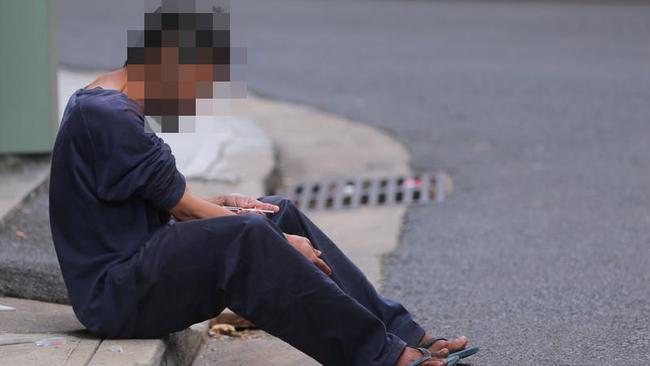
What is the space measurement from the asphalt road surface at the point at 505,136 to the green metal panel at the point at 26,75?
206cm

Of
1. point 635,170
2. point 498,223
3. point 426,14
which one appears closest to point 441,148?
point 635,170

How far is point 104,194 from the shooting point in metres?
3.26

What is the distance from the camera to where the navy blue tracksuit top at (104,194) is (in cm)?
322

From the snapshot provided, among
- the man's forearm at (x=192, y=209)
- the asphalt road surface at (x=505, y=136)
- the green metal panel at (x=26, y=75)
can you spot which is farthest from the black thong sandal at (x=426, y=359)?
the green metal panel at (x=26, y=75)

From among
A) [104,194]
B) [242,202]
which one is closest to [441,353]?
[242,202]

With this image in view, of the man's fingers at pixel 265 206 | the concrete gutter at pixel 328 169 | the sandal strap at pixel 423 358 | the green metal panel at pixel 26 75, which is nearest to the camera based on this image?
the sandal strap at pixel 423 358

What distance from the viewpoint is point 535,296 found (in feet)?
15.0

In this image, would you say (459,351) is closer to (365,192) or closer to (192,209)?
(192,209)

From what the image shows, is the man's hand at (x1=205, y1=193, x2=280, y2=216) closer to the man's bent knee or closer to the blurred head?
the man's bent knee

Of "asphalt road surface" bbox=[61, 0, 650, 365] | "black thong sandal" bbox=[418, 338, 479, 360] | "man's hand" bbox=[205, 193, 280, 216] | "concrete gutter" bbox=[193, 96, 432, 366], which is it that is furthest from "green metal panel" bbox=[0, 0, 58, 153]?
"black thong sandal" bbox=[418, 338, 479, 360]

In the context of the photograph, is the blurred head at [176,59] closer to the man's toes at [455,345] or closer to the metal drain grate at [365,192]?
the man's toes at [455,345]

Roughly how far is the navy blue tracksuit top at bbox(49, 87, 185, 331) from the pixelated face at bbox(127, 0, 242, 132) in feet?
0.25

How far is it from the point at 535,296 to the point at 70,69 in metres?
5.82

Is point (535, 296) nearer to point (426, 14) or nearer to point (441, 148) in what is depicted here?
point (441, 148)
